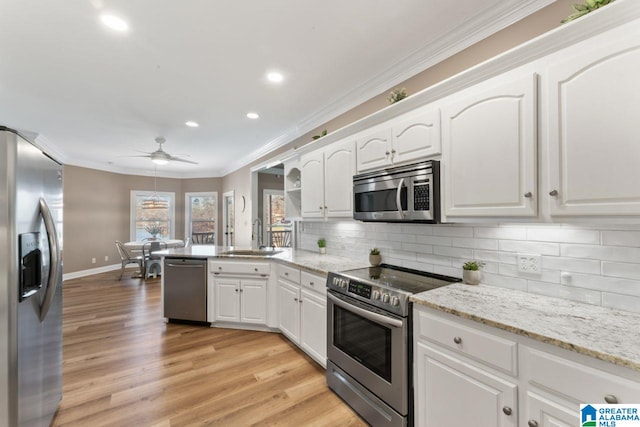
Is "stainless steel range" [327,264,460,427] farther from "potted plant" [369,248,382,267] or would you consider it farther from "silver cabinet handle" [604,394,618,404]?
"silver cabinet handle" [604,394,618,404]

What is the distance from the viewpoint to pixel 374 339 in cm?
183

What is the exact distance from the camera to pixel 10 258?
1261mm

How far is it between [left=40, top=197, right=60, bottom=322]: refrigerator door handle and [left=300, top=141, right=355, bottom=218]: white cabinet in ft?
6.88

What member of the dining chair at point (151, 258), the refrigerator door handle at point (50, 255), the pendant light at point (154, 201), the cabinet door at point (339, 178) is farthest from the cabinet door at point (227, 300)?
the pendant light at point (154, 201)

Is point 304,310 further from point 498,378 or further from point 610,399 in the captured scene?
point 610,399

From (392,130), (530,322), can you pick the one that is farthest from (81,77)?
(530,322)

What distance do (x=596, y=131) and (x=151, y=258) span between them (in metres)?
7.19

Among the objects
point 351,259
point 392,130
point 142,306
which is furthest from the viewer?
point 142,306

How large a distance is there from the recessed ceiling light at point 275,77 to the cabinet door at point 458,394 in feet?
8.25

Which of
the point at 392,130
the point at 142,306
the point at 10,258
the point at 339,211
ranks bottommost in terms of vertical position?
the point at 142,306

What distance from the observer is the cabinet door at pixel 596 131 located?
1098 millimetres

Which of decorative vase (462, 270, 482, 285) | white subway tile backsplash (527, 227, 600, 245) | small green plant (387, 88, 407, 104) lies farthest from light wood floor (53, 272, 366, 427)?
small green plant (387, 88, 407, 104)

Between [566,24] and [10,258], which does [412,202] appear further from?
[10,258]

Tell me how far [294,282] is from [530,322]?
202 centimetres
